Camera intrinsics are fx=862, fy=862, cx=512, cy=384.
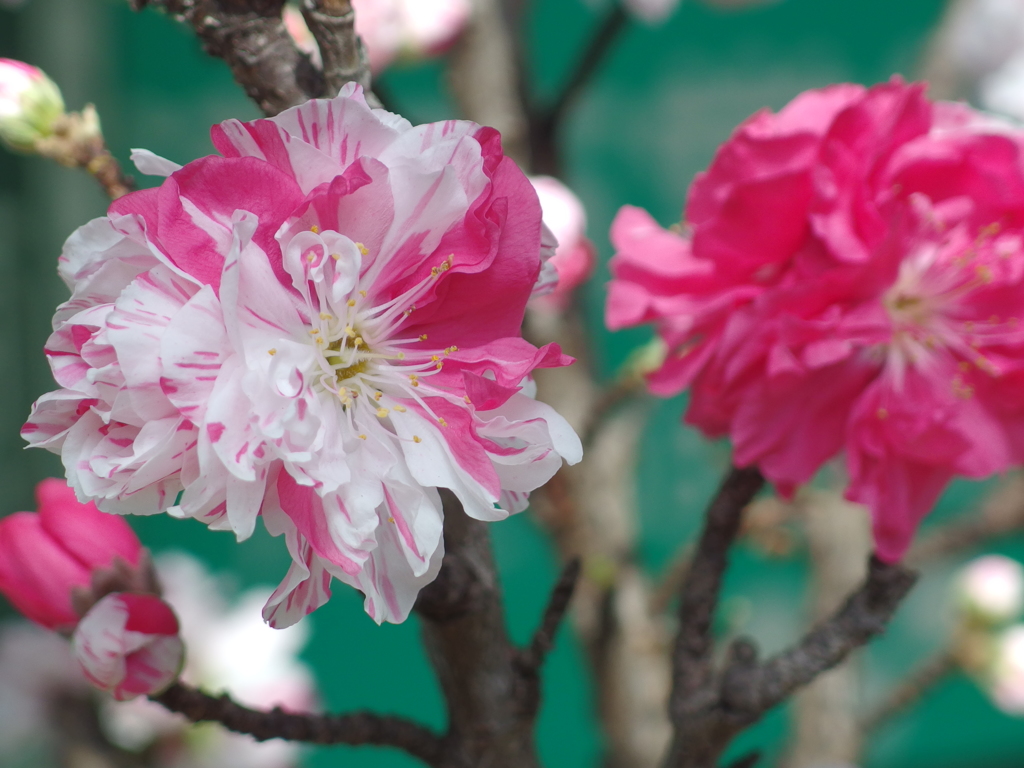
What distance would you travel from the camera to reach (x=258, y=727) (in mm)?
270

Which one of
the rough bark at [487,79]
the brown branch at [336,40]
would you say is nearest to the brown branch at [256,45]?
the brown branch at [336,40]

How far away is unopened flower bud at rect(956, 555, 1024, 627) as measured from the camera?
2.47 ft

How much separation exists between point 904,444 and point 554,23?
845 millimetres

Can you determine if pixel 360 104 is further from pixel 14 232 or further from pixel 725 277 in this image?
pixel 14 232

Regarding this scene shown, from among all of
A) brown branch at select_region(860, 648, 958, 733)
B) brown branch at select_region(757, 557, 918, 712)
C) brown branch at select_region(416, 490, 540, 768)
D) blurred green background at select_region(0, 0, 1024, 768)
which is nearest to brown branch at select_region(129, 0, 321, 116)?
brown branch at select_region(416, 490, 540, 768)

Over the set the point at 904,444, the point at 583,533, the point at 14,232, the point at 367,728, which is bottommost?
the point at 14,232

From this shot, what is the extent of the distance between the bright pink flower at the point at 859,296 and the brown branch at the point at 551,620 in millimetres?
68

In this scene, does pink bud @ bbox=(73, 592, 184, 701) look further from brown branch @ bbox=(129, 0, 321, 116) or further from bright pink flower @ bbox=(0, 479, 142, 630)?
brown branch @ bbox=(129, 0, 321, 116)

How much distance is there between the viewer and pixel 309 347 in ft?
0.68

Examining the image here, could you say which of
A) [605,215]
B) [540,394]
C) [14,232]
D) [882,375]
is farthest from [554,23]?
[882,375]

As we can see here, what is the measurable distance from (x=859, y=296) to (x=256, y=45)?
20cm

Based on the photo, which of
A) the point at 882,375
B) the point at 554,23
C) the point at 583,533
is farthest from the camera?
the point at 554,23

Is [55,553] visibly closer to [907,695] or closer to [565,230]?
[565,230]

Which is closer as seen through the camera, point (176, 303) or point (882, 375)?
point (176, 303)
